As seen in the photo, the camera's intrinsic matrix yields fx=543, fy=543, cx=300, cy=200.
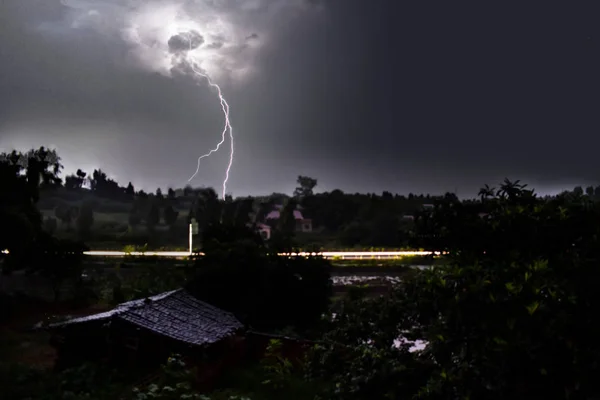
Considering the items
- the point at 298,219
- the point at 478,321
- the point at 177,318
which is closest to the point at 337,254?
the point at 298,219

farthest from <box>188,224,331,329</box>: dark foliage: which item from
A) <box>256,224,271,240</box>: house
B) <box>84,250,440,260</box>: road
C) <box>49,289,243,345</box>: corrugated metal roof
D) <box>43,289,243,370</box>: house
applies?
<box>84,250,440,260</box>: road

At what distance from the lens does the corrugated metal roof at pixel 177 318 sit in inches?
468

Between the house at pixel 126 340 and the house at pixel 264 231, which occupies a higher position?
the house at pixel 264 231

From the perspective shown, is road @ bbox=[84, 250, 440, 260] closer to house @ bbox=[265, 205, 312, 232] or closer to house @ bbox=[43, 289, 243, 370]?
house @ bbox=[265, 205, 312, 232]

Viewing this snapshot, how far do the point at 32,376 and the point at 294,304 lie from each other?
9.25 m

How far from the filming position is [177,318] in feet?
43.1

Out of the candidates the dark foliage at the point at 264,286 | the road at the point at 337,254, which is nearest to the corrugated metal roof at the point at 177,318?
the dark foliage at the point at 264,286

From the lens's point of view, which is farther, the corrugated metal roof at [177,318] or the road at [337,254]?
the road at [337,254]

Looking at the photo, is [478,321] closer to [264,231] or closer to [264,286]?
[264,286]

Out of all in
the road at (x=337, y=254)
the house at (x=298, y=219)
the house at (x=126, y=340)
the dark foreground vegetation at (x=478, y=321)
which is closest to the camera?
the dark foreground vegetation at (x=478, y=321)

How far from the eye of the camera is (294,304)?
60.1 feet

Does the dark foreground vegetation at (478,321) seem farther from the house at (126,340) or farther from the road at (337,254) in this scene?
the road at (337,254)

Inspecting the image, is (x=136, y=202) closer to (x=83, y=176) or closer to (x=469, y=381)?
(x=83, y=176)

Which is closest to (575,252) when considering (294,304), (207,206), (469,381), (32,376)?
(469,381)
